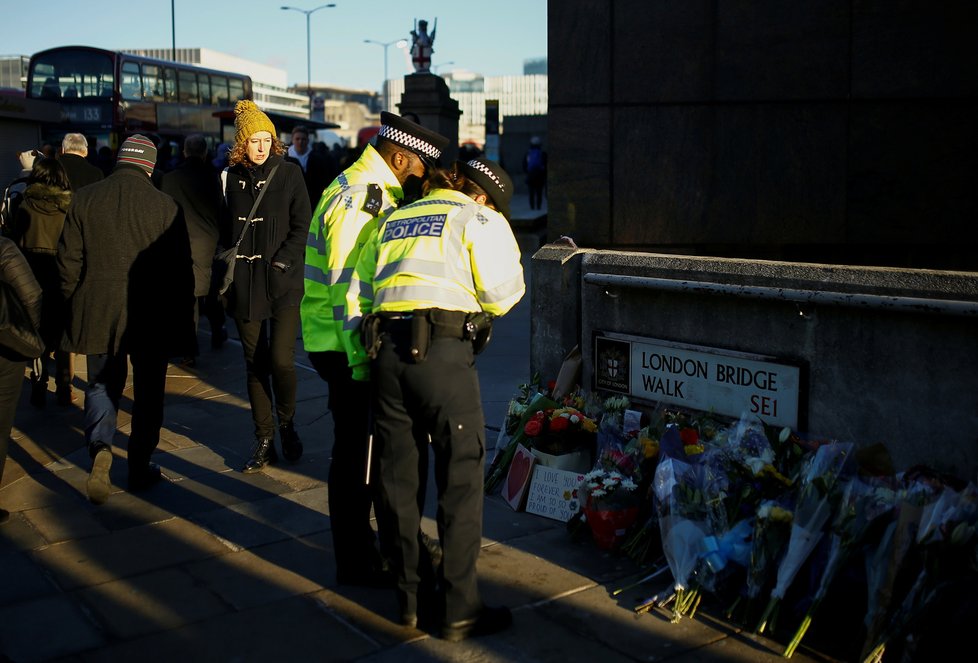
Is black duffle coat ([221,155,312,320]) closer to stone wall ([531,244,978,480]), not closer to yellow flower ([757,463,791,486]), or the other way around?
stone wall ([531,244,978,480])

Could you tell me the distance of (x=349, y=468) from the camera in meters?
4.36

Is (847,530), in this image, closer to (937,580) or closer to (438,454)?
(937,580)

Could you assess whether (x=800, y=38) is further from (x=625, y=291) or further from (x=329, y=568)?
(x=329, y=568)

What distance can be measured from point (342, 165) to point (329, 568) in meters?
9.45

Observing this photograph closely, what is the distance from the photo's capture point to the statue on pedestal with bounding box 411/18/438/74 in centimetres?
2369

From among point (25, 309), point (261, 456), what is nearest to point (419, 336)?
point (25, 309)

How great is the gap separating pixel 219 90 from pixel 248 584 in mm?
23447

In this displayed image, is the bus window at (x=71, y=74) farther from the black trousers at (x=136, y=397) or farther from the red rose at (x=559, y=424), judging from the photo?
the red rose at (x=559, y=424)

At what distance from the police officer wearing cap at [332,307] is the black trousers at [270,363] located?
1.63 metres

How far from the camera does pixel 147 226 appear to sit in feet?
18.6

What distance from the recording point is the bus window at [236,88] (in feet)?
87.7

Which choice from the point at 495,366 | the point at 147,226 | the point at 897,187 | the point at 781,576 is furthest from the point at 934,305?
the point at 495,366

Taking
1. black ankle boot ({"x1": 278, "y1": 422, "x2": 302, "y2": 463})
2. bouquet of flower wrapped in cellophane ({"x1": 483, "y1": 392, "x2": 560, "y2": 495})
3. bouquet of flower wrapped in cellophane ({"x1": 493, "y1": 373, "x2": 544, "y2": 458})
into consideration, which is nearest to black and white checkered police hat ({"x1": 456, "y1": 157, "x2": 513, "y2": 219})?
bouquet of flower wrapped in cellophane ({"x1": 483, "y1": 392, "x2": 560, "y2": 495})

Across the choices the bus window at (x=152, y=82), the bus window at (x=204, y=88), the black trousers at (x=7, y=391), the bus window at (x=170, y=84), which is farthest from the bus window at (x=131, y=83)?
the black trousers at (x=7, y=391)
